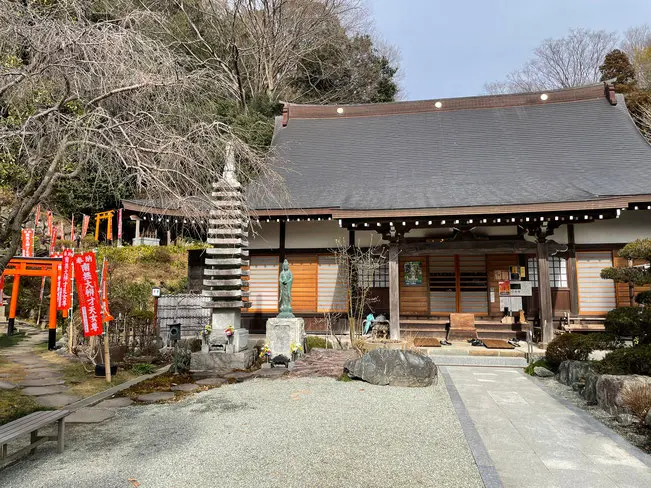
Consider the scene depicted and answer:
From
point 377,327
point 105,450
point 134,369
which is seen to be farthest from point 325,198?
point 105,450

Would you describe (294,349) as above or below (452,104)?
below

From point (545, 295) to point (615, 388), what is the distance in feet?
14.1

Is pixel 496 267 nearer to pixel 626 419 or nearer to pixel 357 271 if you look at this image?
pixel 357 271

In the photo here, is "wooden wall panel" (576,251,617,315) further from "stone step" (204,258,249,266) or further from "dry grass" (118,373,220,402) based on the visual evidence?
"dry grass" (118,373,220,402)

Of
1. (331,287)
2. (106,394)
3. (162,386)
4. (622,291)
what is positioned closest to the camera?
(106,394)

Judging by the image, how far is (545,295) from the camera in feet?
30.7

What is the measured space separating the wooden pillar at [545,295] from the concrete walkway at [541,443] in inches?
119

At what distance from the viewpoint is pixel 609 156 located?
40.4 ft

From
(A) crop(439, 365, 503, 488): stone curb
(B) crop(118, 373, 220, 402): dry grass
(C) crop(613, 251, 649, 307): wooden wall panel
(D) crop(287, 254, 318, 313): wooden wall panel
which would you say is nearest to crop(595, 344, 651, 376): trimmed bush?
(A) crop(439, 365, 503, 488): stone curb

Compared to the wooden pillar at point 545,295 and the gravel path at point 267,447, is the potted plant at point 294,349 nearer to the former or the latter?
the gravel path at point 267,447

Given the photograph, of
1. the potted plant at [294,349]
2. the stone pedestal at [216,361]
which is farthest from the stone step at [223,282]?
the potted plant at [294,349]

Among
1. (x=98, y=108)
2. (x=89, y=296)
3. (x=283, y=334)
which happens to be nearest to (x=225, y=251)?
(x=283, y=334)

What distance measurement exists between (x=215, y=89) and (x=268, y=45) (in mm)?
21110

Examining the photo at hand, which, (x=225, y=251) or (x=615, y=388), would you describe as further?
(x=225, y=251)
